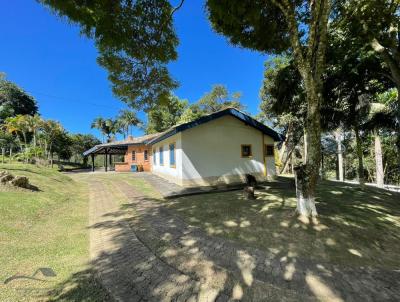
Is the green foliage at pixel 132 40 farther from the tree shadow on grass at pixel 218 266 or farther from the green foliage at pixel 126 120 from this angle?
the green foliage at pixel 126 120

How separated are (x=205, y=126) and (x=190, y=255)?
817 cm

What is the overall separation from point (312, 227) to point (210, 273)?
322 cm

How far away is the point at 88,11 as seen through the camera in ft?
19.4

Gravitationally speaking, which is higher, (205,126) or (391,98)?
(391,98)

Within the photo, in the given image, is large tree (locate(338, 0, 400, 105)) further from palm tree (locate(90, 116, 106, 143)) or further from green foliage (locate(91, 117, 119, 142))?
palm tree (locate(90, 116, 106, 143))

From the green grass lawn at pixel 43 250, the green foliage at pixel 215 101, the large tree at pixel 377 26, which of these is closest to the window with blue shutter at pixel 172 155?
the green grass lawn at pixel 43 250

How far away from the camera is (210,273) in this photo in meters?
3.40

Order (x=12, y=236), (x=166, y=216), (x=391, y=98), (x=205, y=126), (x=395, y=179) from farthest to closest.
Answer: (x=395, y=179) < (x=205, y=126) < (x=391, y=98) < (x=166, y=216) < (x=12, y=236)

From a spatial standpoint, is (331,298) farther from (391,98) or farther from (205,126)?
(391,98)

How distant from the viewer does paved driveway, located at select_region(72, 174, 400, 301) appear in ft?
9.56

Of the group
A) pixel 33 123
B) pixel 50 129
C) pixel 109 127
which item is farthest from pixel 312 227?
pixel 109 127

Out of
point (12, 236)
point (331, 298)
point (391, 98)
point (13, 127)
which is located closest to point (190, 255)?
point (331, 298)

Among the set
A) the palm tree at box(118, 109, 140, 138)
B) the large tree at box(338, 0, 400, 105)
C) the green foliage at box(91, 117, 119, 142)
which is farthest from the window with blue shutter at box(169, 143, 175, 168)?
the green foliage at box(91, 117, 119, 142)

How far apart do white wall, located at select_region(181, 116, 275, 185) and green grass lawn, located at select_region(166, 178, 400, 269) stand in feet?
10.2
